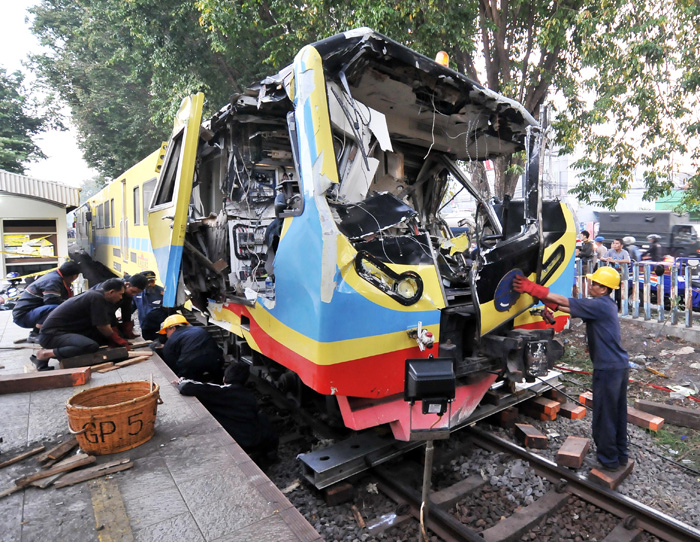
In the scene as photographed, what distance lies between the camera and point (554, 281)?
12.8 feet

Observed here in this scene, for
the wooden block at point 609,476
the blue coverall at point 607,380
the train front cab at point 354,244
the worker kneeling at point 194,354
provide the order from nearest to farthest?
the train front cab at point 354,244
the wooden block at point 609,476
the blue coverall at point 607,380
the worker kneeling at point 194,354

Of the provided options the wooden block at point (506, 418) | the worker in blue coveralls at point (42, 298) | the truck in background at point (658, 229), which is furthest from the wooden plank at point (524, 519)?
the truck in background at point (658, 229)

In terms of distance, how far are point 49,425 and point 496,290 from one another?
3.46 meters

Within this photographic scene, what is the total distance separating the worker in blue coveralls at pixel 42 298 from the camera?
5.43m

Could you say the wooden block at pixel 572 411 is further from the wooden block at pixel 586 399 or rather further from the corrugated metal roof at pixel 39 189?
the corrugated metal roof at pixel 39 189

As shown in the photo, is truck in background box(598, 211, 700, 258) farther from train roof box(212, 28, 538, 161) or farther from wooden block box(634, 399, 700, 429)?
train roof box(212, 28, 538, 161)

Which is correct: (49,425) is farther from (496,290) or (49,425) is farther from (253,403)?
(496,290)

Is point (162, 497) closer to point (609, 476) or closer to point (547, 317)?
point (609, 476)

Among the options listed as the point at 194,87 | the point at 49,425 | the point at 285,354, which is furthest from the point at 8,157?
the point at 285,354

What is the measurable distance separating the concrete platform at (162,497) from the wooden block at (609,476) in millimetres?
2234

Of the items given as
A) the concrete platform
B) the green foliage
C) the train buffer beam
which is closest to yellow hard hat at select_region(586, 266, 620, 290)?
the train buffer beam

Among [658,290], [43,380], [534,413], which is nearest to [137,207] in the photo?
[43,380]

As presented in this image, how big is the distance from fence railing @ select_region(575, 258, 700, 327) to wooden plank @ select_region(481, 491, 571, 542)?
517cm

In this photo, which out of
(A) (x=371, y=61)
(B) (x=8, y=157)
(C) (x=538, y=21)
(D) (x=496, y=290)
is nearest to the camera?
(A) (x=371, y=61)
